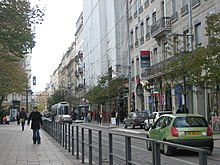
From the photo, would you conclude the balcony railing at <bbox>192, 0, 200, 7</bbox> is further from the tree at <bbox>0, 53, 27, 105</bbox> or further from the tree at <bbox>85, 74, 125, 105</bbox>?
the tree at <bbox>85, 74, 125, 105</bbox>

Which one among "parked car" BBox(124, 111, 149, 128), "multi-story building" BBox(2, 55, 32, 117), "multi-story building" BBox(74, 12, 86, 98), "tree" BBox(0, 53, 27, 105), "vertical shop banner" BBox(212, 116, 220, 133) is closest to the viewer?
"vertical shop banner" BBox(212, 116, 220, 133)

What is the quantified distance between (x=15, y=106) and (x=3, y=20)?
57415mm

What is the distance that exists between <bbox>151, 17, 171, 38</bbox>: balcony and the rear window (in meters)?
23.9

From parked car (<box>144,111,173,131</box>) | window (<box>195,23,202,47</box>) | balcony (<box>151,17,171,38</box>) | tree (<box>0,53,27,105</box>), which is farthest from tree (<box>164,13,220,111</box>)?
tree (<box>0,53,27,105</box>)

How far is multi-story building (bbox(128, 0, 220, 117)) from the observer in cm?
3284

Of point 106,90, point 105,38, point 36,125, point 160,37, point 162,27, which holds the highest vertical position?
point 105,38

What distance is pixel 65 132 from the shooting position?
702 inches

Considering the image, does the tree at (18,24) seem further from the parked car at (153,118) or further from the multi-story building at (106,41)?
the multi-story building at (106,41)

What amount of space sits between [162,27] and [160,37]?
7.34ft

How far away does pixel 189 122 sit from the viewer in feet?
51.9

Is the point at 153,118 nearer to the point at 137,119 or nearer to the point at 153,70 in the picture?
the point at 137,119

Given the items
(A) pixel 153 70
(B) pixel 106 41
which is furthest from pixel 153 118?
(B) pixel 106 41

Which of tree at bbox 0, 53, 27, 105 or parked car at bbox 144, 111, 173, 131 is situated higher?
tree at bbox 0, 53, 27, 105

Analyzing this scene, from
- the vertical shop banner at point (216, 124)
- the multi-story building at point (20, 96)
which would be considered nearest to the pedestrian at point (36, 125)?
the vertical shop banner at point (216, 124)
